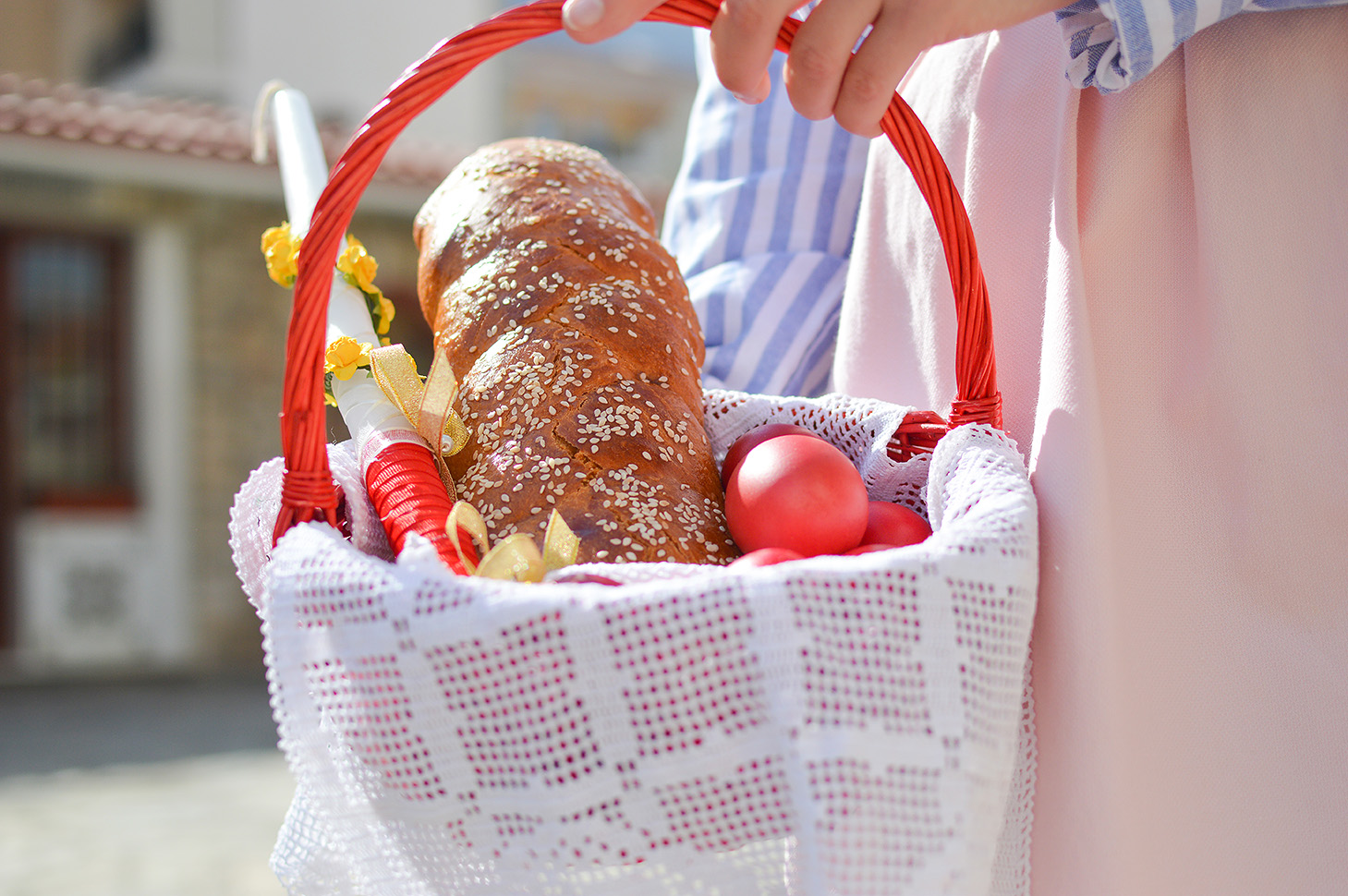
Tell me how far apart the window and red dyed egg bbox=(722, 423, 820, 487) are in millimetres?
6664

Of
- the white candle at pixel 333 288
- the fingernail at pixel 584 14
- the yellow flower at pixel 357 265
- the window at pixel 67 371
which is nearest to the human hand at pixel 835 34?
the fingernail at pixel 584 14

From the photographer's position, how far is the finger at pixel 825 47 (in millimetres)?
558

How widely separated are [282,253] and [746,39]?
0.49 meters

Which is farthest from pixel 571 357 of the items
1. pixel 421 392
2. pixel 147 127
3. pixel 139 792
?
pixel 147 127

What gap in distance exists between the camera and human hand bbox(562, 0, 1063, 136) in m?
0.55

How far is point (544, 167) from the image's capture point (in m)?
0.94

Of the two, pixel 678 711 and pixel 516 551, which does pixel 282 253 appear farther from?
pixel 678 711

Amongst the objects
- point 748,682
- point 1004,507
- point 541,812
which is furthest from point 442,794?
point 1004,507

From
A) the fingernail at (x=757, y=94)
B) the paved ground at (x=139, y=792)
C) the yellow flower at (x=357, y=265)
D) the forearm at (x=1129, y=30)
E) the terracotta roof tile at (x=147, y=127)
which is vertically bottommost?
the paved ground at (x=139, y=792)

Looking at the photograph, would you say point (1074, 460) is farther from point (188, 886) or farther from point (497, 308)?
point (188, 886)

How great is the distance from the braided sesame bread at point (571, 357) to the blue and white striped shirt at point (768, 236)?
110 mm

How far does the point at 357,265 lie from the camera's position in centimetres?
86

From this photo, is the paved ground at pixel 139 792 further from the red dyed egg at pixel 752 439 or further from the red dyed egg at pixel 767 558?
the red dyed egg at pixel 767 558

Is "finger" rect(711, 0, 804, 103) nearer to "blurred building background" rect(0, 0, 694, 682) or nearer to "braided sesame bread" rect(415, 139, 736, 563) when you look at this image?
"braided sesame bread" rect(415, 139, 736, 563)
